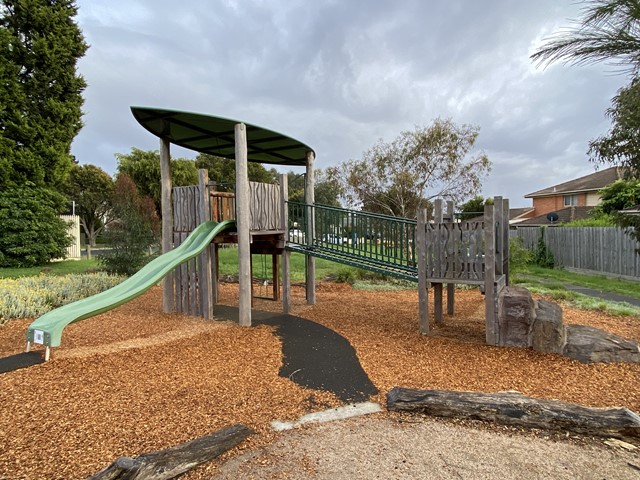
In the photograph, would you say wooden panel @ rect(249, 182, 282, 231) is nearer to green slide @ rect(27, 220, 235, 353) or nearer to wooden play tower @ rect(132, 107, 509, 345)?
wooden play tower @ rect(132, 107, 509, 345)

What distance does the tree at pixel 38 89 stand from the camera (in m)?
15.7

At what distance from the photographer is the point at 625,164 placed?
Answer: 5309mm

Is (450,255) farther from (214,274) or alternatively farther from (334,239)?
(214,274)

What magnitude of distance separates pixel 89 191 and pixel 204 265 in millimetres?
30706

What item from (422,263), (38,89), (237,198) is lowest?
(422,263)

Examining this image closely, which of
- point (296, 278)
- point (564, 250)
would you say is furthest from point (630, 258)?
point (296, 278)

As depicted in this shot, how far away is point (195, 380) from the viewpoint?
4.27 m

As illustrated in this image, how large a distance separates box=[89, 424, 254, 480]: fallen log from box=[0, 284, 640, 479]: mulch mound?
94 mm

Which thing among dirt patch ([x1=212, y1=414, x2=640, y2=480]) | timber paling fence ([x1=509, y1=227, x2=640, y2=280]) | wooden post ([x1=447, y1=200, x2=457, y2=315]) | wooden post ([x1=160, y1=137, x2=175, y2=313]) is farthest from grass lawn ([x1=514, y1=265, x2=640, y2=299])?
wooden post ([x1=160, y1=137, x2=175, y2=313])

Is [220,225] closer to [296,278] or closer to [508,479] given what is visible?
[508,479]

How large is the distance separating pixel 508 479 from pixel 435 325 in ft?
14.9

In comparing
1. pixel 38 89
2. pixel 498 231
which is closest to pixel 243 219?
pixel 498 231

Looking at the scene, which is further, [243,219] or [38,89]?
[38,89]

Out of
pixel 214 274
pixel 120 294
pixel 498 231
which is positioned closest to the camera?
pixel 120 294
